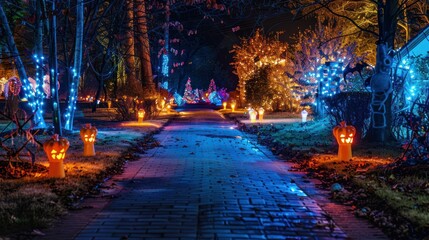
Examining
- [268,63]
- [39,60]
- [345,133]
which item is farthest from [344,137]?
[268,63]

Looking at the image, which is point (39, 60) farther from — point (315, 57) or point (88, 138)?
point (315, 57)

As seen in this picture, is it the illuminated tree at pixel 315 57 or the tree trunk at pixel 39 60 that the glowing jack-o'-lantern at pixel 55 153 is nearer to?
the tree trunk at pixel 39 60

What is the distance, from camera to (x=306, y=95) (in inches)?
1255

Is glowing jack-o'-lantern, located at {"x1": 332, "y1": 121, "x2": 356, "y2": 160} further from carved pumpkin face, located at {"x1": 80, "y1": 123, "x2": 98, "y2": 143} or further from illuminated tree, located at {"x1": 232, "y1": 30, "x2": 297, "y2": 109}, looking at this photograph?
illuminated tree, located at {"x1": 232, "y1": 30, "x2": 297, "y2": 109}

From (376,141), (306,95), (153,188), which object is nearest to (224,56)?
(306,95)

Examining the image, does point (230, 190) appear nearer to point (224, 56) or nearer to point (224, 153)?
point (224, 153)

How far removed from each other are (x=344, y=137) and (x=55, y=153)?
6.26m

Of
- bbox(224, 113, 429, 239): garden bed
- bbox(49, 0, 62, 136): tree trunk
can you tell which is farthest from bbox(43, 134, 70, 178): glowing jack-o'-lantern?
bbox(49, 0, 62, 136): tree trunk

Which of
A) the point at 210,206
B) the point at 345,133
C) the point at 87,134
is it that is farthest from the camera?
the point at 87,134

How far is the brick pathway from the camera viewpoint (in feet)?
20.0

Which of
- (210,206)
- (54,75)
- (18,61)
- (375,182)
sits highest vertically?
(18,61)

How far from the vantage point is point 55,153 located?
29.8 feet

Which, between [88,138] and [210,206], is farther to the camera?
[88,138]

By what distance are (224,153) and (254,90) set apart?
904 inches
